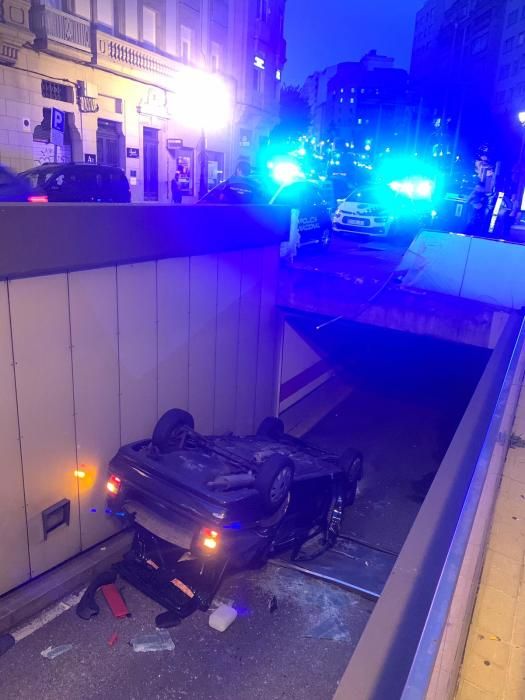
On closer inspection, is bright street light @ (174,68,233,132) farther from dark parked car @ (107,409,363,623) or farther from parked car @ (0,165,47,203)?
dark parked car @ (107,409,363,623)

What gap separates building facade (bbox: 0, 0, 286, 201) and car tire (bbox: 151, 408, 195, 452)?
13.0 m

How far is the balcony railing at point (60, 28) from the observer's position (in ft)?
63.4

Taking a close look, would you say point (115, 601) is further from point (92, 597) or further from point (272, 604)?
point (272, 604)

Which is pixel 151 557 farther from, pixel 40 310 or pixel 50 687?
pixel 40 310

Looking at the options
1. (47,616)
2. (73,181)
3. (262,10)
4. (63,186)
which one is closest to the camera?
(47,616)

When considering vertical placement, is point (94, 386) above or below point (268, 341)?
above

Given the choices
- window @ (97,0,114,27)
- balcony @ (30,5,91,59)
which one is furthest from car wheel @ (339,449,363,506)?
window @ (97,0,114,27)

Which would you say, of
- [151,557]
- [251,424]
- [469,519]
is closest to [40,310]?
[151,557]

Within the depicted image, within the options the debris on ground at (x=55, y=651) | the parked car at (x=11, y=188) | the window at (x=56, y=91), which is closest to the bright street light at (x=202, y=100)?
the window at (x=56, y=91)

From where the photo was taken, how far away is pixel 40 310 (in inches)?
206

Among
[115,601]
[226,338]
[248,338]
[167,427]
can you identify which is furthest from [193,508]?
[248,338]

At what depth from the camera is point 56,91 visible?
21000 mm

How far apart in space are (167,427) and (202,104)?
28.2 meters

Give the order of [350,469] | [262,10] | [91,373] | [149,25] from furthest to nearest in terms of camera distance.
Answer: [262,10], [149,25], [350,469], [91,373]
